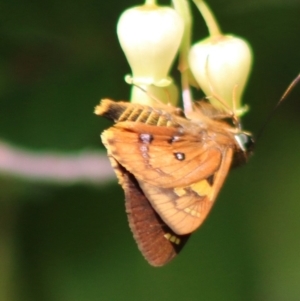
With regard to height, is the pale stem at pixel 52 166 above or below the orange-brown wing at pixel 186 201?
below

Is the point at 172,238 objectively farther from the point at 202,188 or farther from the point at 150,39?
the point at 150,39

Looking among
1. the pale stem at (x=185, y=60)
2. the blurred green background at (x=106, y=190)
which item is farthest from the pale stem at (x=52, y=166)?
the pale stem at (x=185, y=60)

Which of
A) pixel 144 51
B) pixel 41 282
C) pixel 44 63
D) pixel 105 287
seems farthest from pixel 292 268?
pixel 144 51

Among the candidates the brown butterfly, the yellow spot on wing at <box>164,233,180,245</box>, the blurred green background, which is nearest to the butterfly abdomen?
the brown butterfly

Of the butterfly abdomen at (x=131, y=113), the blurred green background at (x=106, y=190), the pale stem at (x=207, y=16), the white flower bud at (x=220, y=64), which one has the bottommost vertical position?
the blurred green background at (x=106, y=190)

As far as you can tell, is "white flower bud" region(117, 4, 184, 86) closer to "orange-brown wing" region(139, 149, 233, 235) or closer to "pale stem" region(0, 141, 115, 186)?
Answer: "orange-brown wing" region(139, 149, 233, 235)

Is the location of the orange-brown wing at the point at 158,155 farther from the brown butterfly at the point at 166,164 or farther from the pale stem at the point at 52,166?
the pale stem at the point at 52,166

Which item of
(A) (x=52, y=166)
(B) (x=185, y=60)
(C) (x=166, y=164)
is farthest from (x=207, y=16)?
(A) (x=52, y=166)
